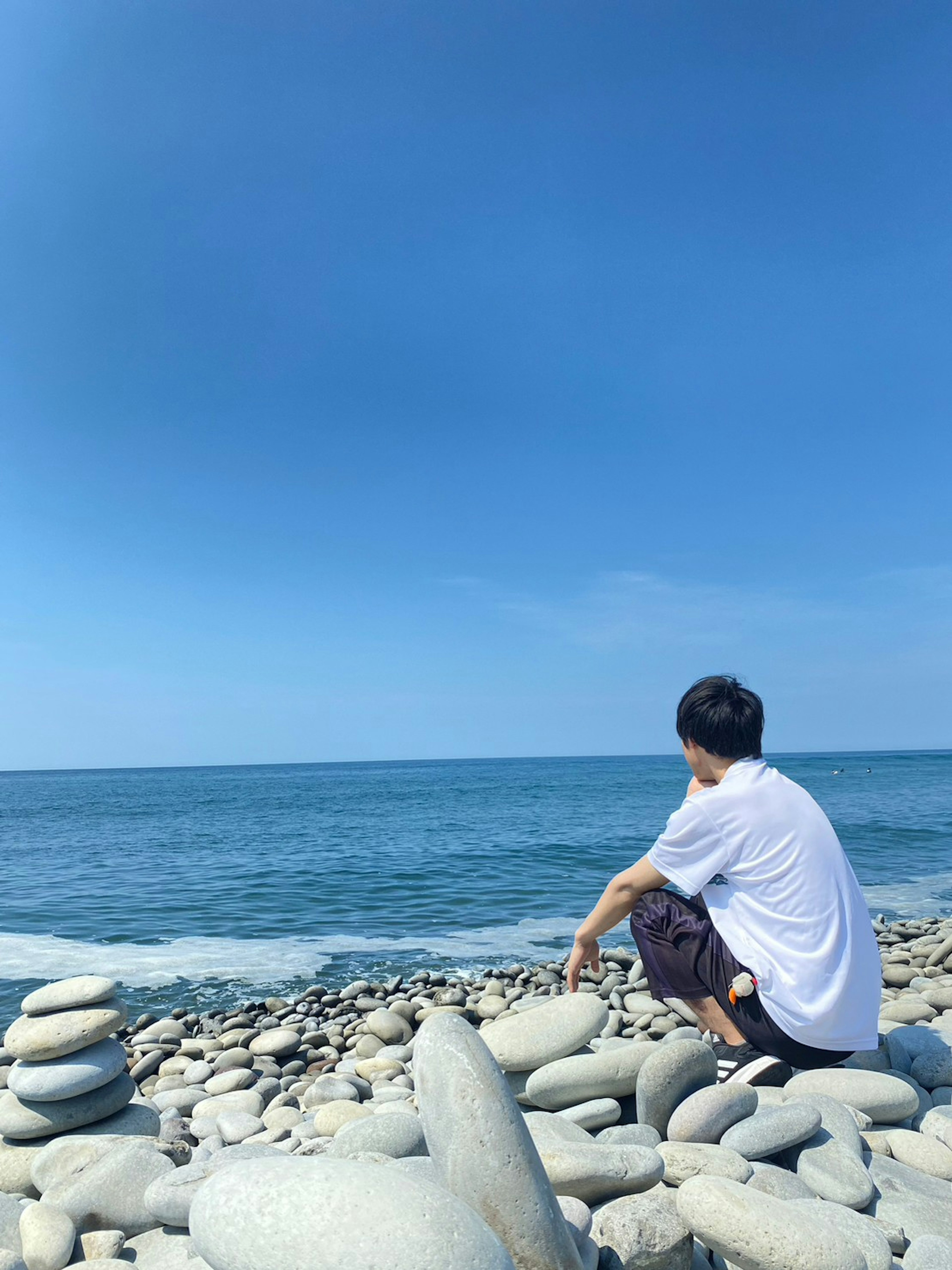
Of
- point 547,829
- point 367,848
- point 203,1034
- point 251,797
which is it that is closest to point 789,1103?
point 203,1034

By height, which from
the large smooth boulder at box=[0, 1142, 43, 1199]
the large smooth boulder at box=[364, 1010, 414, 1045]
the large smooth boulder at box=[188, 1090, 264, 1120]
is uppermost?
the large smooth boulder at box=[0, 1142, 43, 1199]

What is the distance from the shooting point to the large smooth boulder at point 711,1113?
2.99 m

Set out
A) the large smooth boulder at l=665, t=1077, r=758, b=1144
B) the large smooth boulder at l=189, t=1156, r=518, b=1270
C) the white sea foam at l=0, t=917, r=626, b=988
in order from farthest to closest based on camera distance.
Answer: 1. the white sea foam at l=0, t=917, r=626, b=988
2. the large smooth boulder at l=665, t=1077, r=758, b=1144
3. the large smooth boulder at l=189, t=1156, r=518, b=1270

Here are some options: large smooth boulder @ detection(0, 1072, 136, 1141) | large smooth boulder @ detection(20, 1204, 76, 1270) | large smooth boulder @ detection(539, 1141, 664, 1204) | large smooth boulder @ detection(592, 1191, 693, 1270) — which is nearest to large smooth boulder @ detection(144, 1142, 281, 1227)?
large smooth boulder @ detection(20, 1204, 76, 1270)

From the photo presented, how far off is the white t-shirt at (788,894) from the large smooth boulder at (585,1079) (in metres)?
0.61

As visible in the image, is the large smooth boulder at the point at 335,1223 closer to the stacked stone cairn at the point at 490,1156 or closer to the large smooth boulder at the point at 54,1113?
the stacked stone cairn at the point at 490,1156

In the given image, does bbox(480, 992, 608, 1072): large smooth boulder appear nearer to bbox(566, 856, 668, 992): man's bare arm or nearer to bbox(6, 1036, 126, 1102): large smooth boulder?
bbox(566, 856, 668, 992): man's bare arm

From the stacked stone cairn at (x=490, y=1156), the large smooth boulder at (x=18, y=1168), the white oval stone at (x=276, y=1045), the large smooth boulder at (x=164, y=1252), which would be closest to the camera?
the stacked stone cairn at (x=490, y=1156)

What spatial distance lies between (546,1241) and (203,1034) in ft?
18.7

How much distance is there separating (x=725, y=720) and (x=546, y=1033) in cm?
153

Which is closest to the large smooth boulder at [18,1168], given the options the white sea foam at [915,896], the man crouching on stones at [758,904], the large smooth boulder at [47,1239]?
the large smooth boulder at [47,1239]

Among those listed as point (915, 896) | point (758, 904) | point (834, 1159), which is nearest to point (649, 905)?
point (758, 904)

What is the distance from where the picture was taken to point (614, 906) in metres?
3.62

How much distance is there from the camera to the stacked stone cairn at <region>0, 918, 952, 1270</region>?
1.80 meters
